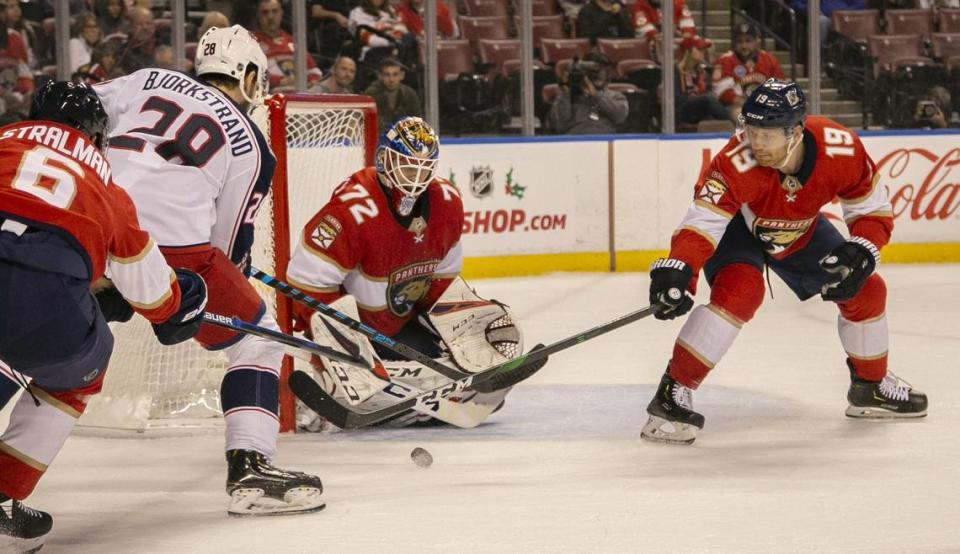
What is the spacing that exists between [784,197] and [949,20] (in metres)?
5.24

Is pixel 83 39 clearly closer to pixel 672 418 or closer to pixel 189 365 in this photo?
pixel 189 365

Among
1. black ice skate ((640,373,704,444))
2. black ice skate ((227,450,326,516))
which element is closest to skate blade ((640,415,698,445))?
black ice skate ((640,373,704,444))

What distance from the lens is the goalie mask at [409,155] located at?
12.5 ft

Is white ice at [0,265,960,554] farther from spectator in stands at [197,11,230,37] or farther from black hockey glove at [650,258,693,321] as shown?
spectator in stands at [197,11,230,37]

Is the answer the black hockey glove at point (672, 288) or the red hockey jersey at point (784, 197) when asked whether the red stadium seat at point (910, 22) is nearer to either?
the red hockey jersey at point (784, 197)

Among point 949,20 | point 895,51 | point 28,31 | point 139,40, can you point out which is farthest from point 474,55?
point 949,20

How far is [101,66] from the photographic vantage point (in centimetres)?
700

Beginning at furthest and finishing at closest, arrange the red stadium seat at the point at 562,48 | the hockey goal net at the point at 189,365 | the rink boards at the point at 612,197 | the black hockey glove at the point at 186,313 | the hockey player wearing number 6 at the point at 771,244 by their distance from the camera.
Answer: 1. the red stadium seat at the point at 562,48
2. the rink boards at the point at 612,197
3. the hockey goal net at the point at 189,365
4. the hockey player wearing number 6 at the point at 771,244
5. the black hockey glove at the point at 186,313

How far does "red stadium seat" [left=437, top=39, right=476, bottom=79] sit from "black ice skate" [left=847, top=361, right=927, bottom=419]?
4135 millimetres

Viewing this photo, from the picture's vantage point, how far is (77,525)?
9.92ft

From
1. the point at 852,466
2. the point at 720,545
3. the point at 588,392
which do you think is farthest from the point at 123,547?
the point at 588,392

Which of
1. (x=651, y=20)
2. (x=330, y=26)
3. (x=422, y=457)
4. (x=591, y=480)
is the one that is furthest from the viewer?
(x=651, y=20)

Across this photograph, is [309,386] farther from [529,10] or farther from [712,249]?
[529,10]

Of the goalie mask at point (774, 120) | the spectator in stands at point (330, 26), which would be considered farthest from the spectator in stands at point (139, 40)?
the goalie mask at point (774, 120)
